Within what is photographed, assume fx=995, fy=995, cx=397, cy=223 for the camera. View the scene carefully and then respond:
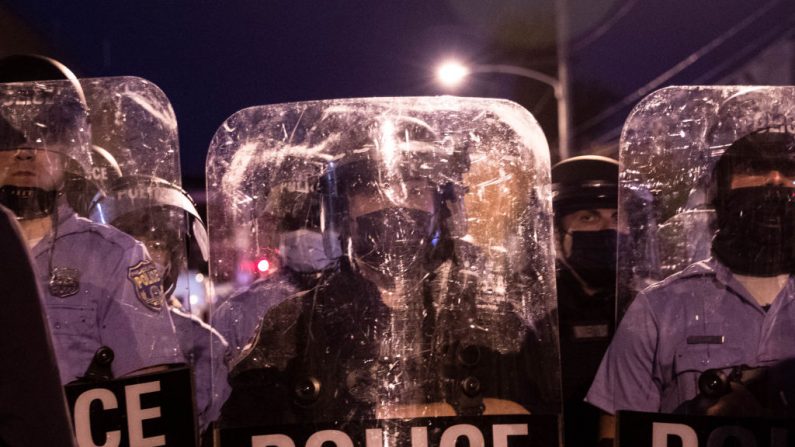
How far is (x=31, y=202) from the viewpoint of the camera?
294cm

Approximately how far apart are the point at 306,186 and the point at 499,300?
609 mm

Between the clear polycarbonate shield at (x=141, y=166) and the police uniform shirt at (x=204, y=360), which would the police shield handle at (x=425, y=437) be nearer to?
the police uniform shirt at (x=204, y=360)

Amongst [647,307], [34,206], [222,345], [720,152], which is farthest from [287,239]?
[720,152]

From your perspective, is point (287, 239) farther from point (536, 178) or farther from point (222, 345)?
point (536, 178)

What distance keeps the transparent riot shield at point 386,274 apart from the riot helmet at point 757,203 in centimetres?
55

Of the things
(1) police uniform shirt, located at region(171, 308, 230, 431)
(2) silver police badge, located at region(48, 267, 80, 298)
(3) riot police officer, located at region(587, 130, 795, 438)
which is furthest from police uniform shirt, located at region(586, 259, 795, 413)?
(2) silver police badge, located at region(48, 267, 80, 298)

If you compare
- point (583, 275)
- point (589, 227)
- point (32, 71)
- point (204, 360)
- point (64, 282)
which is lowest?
point (204, 360)

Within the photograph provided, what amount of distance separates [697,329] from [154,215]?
165cm

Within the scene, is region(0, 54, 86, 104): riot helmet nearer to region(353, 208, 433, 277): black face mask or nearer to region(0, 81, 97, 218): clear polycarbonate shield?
region(0, 81, 97, 218): clear polycarbonate shield

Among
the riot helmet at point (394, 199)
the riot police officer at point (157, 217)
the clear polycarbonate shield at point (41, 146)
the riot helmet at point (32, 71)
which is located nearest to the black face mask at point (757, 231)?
the riot helmet at point (394, 199)

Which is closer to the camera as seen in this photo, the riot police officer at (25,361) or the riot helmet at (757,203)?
the riot police officer at (25,361)

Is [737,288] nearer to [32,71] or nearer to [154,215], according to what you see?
[154,215]

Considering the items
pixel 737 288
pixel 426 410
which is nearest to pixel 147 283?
pixel 426 410

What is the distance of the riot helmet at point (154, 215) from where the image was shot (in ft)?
9.78
